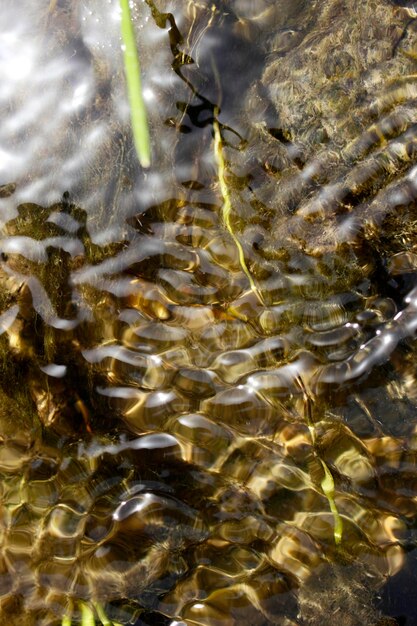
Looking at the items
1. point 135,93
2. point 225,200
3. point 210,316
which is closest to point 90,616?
point 210,316

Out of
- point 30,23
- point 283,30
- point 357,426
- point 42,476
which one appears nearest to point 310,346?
point 357,426

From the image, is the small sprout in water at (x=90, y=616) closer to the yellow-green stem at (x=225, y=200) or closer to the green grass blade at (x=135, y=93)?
the yellow-green stem at (x=225, y=200)

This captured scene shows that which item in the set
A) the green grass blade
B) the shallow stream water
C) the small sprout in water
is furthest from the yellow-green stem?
the small sprout in water

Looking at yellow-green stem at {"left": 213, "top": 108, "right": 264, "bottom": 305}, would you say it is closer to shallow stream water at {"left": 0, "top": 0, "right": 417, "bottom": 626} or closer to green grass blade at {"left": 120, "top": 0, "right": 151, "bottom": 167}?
shallow stream water at {"left": 0, "top": 0, "right": 417, "bottom": 626}

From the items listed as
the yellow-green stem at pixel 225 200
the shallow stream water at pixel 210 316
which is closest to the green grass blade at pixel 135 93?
the shallow stream water at pixel 210 316

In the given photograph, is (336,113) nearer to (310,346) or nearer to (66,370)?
(310,346)
